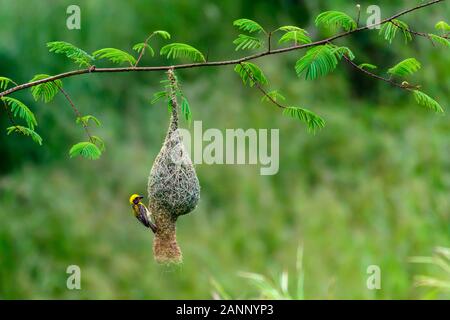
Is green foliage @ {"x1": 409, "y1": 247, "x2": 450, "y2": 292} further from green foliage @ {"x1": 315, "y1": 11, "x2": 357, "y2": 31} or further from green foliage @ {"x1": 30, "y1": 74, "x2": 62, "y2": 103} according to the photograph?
green foliage @ {"x1": 30, "y1": 74, "x2": 62, "y2": 103}

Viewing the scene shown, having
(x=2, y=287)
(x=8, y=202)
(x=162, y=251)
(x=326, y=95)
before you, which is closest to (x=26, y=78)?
(x=8, y=202)

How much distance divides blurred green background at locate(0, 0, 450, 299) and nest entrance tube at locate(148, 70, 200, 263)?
422 centimetres

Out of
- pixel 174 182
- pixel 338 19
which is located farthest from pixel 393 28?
pixel 174 182

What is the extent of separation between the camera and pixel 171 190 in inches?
85.4

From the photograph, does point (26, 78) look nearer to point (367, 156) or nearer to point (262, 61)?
point (262, 61)

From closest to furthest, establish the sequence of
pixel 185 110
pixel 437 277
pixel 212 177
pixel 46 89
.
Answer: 1. pixel 185 110
2. pixel 46 89
3. pixel 437 277
4. pixel 212 177

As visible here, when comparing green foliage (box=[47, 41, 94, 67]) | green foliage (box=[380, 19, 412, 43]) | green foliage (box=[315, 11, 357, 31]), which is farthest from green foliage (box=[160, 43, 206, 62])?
green foliage (box=[380, 19, 412, 43])

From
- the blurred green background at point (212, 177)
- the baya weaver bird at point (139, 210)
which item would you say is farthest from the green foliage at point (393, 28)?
the blurred green background at point (212, 177)

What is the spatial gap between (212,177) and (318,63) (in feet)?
17.2

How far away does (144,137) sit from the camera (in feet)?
23.3

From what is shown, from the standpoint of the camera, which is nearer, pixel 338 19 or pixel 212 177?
pixel 338 19

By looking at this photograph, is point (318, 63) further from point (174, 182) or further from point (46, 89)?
point (46, 89)

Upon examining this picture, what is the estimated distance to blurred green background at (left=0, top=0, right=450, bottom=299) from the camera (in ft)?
21.7

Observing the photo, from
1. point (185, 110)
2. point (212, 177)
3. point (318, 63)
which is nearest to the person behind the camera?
point (318, 63)
